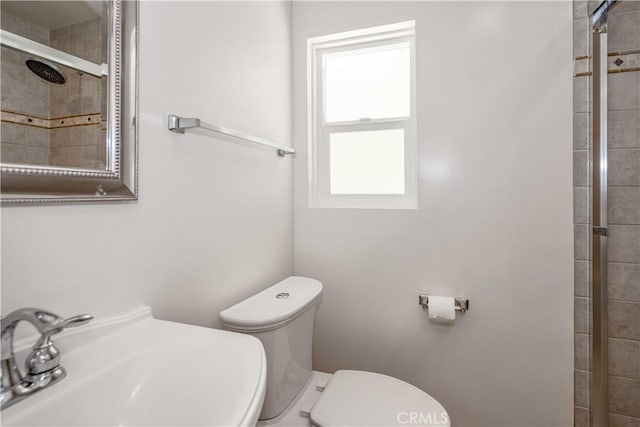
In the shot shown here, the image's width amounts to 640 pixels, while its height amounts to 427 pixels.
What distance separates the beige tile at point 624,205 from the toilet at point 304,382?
3.19ft

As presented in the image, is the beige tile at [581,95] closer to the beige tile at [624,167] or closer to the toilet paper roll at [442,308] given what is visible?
the beige tile at [624,167]

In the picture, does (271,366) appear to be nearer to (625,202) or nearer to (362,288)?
(362,288)

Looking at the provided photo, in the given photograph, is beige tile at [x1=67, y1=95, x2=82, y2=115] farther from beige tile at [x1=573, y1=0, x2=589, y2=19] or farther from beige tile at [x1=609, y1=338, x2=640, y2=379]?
beige tile at [x1=609, y1=338, x2=640, y2=379]

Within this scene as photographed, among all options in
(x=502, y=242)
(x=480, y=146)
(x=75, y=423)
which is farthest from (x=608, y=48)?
(x=75, y=423)

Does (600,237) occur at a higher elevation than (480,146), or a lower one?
lower

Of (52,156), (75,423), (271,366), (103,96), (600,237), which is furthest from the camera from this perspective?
(600,237)

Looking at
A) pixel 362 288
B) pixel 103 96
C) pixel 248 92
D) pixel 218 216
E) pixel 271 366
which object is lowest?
pixel 271 366

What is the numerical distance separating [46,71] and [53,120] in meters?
0.10

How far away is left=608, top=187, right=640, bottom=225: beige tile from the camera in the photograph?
1.18 m

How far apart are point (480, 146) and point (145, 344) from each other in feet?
4.77

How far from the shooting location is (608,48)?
123 cm

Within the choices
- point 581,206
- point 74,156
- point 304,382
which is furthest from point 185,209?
point 581,206

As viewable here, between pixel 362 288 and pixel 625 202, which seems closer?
pixel 625 202

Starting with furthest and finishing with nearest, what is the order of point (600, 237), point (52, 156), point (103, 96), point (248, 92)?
point (248, 92), point (600, 237), point (103, 96), point (52, 156)
